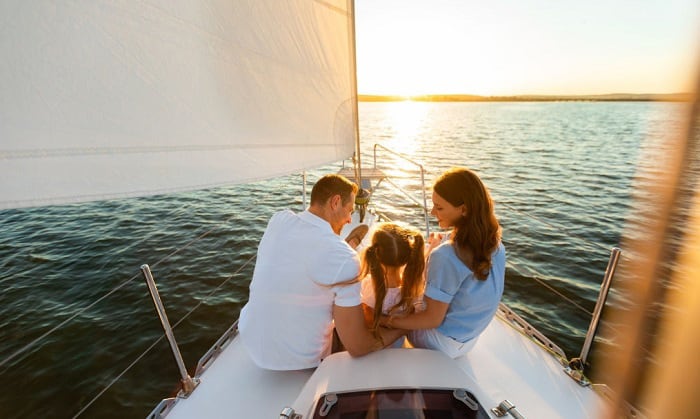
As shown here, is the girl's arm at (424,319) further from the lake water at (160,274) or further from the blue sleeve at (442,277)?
the lake water at (160,274)

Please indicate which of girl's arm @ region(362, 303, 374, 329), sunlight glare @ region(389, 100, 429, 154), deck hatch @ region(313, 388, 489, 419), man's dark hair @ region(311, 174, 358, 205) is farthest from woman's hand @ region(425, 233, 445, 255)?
sunlight glare @ region(389, 100, 429, 154)

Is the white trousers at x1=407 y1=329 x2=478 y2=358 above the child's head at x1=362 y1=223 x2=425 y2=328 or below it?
below

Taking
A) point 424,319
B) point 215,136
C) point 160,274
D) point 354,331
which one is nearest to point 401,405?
point 354,331

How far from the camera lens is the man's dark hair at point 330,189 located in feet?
5.71

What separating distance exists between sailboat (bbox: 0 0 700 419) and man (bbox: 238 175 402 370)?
0.57ft

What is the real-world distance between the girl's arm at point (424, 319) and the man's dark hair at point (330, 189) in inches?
24.6

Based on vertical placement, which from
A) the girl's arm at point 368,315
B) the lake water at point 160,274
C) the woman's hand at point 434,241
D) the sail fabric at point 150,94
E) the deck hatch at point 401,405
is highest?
the sail fabric at point 150,94

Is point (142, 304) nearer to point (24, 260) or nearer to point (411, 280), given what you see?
point (24, 260)

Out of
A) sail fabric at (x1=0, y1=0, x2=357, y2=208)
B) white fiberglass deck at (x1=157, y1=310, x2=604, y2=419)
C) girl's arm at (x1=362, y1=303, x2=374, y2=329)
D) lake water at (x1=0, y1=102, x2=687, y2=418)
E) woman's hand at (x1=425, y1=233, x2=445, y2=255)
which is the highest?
sail fabric at (x1=0, y1=0, x2=357, y2=208)

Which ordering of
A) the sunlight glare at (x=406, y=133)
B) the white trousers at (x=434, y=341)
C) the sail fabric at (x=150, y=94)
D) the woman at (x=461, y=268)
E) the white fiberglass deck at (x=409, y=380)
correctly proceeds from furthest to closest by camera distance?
1. the sunlight glare at (x=406, y=133)
2. the white trousers at (x=434, y=341)
3. the woman at (x=461, y=268)
4. the white fiberglass deck at (x=409, y=380)
5. the sail fabric at (x=150, y=94)

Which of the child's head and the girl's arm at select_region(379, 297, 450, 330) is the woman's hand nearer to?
the child's head

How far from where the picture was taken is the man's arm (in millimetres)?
1604

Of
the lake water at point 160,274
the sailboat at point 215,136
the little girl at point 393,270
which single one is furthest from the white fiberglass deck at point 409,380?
the lake water at point 160,274

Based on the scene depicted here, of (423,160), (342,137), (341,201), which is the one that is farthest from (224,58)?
(423,160)
